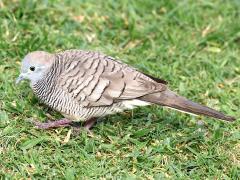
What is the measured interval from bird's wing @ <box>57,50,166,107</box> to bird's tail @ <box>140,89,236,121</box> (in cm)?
6

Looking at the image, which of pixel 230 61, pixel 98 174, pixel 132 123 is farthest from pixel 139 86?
pixel 230 61

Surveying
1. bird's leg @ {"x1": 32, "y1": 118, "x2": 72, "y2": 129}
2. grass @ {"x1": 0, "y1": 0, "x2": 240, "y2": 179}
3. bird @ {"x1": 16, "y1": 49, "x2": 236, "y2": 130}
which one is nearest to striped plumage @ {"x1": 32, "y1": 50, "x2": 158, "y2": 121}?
bird @ {"x1": 16, "y1": 49, "x2": 236, "y2": 130}

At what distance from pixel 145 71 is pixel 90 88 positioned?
141cm

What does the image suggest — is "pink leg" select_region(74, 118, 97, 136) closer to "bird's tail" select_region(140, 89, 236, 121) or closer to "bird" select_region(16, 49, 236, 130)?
"bird" select_region(16, 49, 236, 130)

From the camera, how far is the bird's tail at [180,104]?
525 cm

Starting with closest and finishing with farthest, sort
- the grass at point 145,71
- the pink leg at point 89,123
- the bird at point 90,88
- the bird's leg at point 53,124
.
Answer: the grass at point 145,71 < the bird at point 90,88 < the bird's leg at point 53,124 < the pink leg at point 89,123

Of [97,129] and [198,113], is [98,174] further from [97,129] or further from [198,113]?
[198,113]

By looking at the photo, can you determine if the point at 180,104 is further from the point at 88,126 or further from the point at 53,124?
the point at 53,124

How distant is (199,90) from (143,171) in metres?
1.63

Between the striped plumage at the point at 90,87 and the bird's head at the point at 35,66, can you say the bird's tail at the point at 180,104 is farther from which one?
the bird's head at the point at 35,66

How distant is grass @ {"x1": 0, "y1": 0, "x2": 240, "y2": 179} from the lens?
5.16 m

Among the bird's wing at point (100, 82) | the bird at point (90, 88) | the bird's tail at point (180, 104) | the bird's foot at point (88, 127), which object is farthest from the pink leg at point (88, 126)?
the bird's tail at point (180, 104)

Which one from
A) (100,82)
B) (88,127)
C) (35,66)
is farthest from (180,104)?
(35,66)

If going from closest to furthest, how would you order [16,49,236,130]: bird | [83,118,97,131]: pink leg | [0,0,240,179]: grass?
1. [0,0,240,179]: grass
2. [16,49,236,130]: bird
3. [83,118,97,131]: pink leg
